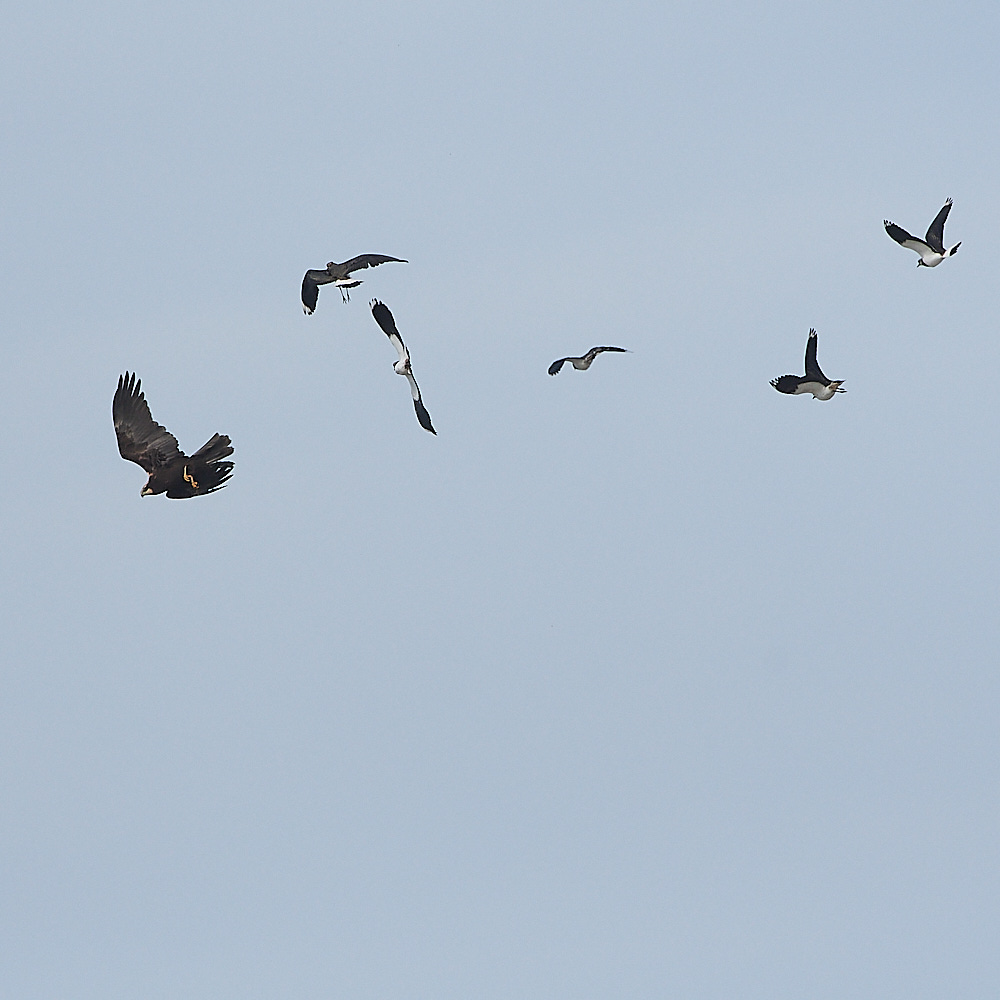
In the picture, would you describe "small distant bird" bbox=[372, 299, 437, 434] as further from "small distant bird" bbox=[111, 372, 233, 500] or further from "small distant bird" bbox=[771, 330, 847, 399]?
"small distant bird" bbox=[771, 330, 847, 399]

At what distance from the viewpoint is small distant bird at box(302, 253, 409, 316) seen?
74188 millimetres

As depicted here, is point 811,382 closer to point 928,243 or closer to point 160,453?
point 928,243

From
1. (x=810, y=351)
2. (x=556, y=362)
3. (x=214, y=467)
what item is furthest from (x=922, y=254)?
(x=214, y=467)

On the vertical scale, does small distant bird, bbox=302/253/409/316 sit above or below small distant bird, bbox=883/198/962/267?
below

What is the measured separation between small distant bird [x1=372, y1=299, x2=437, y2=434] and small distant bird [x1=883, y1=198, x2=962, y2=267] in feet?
64.3

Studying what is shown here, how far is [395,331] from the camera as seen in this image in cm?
7550

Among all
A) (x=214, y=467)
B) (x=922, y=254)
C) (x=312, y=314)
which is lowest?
(x=214, y=467)

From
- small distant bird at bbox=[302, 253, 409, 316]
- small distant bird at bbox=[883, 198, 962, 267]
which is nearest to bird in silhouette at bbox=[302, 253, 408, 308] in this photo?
small distant bird at bbox=[302, 253, 409, 316]

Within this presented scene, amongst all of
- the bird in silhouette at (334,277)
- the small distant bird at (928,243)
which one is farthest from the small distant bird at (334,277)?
the small distant bird at (928,243)

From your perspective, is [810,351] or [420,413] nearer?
[420,413]

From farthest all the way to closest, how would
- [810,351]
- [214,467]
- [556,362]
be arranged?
[556,362]
[810,351]
[214,467]

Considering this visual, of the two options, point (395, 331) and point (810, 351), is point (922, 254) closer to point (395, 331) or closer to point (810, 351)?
point (810, 351)

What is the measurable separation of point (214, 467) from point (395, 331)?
7.81 m

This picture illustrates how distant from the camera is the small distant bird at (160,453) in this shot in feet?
238
